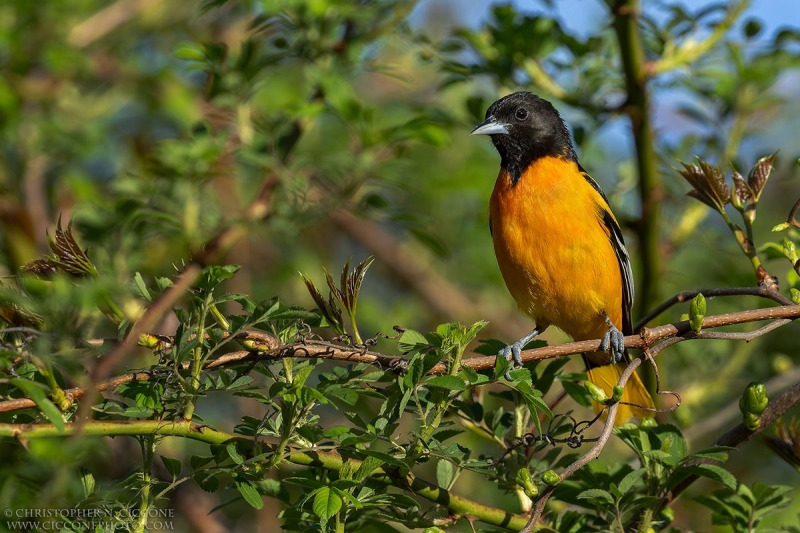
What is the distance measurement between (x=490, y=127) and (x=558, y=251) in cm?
81

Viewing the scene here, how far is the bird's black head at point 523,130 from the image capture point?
4.72 m

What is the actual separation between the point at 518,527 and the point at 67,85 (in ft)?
12.7

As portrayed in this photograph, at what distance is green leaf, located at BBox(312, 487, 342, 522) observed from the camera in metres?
2.05

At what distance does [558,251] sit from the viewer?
4238mm

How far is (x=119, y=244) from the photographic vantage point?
3465 mm

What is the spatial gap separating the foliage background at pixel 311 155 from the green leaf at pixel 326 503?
49 centimetres

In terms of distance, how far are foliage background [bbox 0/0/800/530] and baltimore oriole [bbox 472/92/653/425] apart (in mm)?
177

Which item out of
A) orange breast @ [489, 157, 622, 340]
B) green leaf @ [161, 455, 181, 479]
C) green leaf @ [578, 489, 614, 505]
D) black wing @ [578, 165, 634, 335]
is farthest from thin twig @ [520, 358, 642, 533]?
black wing @ [578, 165, 634, 335]

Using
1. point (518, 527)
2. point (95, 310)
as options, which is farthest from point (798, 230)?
point (95, 310)

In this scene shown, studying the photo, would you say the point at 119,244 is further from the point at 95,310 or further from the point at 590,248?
the point at 590,248

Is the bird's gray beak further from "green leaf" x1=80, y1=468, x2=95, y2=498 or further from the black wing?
"green leaf" x1=80, y1=468, x2=95, y2=498

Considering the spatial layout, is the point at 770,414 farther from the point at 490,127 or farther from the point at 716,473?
the point at 490,127

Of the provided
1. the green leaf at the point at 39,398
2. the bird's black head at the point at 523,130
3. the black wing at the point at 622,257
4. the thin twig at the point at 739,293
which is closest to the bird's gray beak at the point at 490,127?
the bird's black head at the point at 523,130

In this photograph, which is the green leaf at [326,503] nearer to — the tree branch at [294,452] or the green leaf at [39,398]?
the tree branch at [294,452]
